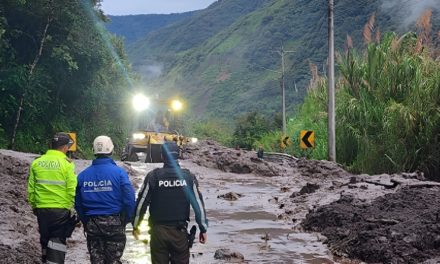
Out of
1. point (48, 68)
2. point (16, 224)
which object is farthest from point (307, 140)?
point (48, 68)

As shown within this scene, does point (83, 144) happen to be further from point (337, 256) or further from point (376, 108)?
point (337, 256)

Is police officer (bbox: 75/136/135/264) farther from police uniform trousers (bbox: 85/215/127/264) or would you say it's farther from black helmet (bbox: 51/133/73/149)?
black helmet (bbox: 51/133/73/149)

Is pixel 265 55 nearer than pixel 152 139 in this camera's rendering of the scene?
No

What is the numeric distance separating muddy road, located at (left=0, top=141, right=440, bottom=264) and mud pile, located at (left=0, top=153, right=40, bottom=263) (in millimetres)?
14

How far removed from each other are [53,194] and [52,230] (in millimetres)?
438

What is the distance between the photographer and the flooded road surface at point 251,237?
8.98 metres

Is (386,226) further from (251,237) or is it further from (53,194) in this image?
(53,194)

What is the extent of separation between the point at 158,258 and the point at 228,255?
2844 millimetres

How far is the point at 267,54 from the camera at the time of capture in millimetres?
142875

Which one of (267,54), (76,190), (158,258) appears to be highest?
(267,54)

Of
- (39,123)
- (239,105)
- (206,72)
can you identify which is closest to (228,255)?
(39,123)

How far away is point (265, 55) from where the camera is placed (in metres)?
144

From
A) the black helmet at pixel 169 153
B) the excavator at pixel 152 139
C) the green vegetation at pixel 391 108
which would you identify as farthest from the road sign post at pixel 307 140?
the black helmet at pixel 169 153

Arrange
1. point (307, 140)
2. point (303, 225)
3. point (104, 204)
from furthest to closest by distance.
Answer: point (307, 140) → point (303, 225) → point (104, 204)
